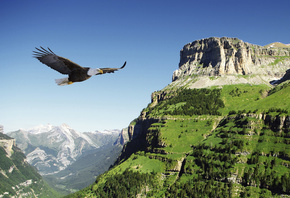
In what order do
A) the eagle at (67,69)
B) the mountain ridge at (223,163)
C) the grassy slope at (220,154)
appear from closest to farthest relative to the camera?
the eagle at (67,69)
the mountain ridge at (223,163)
the grassy slope at (220,154)

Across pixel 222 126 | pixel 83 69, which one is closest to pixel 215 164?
pixel 222 126

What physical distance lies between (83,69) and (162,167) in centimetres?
16708

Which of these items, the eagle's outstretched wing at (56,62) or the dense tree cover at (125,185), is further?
the dense tree cover at (125,185)

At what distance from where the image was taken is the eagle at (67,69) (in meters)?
12.9

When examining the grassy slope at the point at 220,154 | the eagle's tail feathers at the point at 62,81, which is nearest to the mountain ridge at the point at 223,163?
the grassy slope at the point at 220,154

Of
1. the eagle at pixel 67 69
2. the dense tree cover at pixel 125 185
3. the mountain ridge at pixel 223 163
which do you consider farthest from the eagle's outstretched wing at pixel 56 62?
the dense tree cover at pixel 125 185

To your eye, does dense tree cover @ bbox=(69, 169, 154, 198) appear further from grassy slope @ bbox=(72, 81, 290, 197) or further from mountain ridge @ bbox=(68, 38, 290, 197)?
grassy slope @ bbox=(72, 81, 290, 197)

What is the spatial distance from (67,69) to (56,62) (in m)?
0.83

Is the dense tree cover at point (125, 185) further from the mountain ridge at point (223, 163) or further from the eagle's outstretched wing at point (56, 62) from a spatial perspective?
the eagle's outstretched wing at point (56, 62)

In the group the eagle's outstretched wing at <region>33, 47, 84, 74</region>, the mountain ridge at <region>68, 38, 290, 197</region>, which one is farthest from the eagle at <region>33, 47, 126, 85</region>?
the mountain ridge at <region>68, 38, 290, 197</region>

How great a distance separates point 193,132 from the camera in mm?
199000

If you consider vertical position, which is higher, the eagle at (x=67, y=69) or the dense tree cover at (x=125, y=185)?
the eagle at (x=67, y=69)

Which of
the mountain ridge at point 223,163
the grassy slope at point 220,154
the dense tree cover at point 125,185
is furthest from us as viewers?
the dense tree cover at point 125,185

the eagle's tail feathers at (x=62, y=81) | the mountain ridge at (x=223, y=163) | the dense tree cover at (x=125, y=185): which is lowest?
the dense tree cover at (x=125, y=185)
